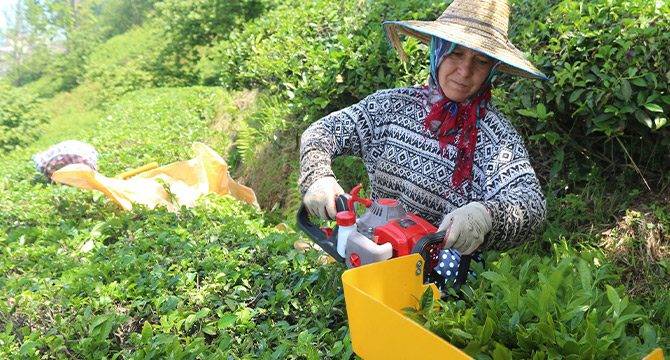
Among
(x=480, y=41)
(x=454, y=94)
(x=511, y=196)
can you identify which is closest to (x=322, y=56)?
(x=454, y=94)

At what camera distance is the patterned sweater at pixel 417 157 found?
235 cm

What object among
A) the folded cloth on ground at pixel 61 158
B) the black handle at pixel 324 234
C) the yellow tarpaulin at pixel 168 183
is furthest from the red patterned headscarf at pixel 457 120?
the folded cloth on ground at pixel 61 158

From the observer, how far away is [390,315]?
145 centimetres

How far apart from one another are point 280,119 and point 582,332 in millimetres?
4413

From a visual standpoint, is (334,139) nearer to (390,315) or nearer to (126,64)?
(390,315)

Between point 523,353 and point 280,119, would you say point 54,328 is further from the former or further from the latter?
point 280,119

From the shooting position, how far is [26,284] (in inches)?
114

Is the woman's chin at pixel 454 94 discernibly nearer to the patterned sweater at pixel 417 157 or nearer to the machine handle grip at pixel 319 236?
the patterned sweater at pixel 417 157

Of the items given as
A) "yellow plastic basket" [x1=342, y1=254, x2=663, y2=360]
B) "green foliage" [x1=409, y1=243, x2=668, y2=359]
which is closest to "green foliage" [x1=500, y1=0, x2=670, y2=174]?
"green foliage" [x1=409, y1=243, x2=668, y2=359]

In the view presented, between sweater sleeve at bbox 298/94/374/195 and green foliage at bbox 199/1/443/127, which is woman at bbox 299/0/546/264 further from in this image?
green foliage at bbox 199/1/443/127

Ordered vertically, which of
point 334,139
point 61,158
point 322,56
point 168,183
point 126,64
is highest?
point 334,139

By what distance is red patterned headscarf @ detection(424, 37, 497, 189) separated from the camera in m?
2.48

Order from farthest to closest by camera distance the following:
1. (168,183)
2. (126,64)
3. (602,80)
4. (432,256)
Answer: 1. (126,64)
2. (168,183)
3. (602,80)
4. (432,256)

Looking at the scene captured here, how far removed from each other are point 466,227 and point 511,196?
1.02ft
